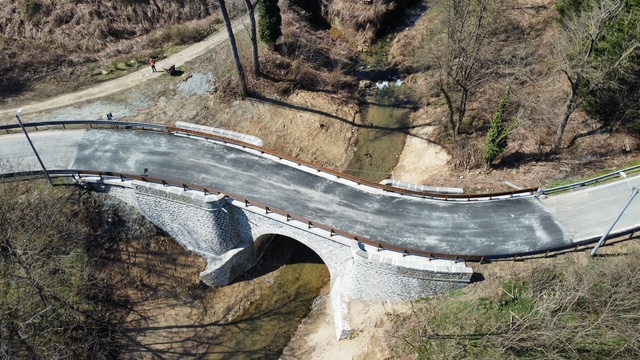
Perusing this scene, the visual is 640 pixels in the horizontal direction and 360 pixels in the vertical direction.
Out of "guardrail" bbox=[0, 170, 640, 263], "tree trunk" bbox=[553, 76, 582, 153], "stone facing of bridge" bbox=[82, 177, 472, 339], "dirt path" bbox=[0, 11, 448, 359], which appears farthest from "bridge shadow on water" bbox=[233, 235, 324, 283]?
"tree trunk" bbox=[553, 76, 582, 153]

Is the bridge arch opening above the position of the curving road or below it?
below

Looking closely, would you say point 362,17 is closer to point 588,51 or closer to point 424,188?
point 588,51

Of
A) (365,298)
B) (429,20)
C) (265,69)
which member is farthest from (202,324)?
(429,20)

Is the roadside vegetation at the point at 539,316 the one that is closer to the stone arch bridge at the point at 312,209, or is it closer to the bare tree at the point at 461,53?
the stone arch bridge at the point at 312,209

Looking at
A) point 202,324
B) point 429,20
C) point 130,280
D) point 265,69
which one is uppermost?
point 429,20

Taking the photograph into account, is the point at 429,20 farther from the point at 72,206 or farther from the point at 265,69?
the point at 72,206

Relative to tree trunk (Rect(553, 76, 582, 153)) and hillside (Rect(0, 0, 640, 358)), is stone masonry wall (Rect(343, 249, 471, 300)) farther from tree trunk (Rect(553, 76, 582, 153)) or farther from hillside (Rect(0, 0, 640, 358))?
tree trunk (Rect(553, 76, 582, 153))
